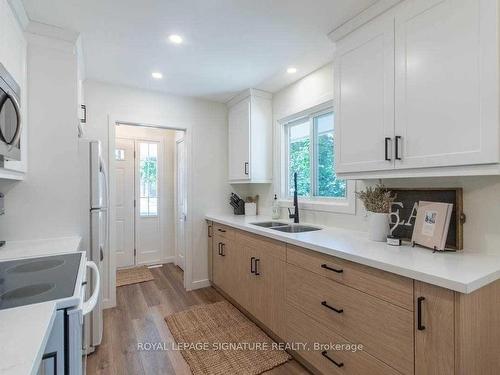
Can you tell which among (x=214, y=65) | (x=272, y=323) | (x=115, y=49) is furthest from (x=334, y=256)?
(x=115, y=49)

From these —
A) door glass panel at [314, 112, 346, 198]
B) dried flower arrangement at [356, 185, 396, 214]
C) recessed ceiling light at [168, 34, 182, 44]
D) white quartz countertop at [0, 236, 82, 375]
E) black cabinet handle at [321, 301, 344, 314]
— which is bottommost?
black cabinet handle at [321, 301, 344, 314]

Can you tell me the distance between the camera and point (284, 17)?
1.76m

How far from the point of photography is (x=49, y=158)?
6.37 feet

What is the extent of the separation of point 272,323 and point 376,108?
70.1 inches

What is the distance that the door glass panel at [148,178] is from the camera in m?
4.21

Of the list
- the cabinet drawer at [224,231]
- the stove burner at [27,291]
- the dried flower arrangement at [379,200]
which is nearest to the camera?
the stove burner at [27,291]

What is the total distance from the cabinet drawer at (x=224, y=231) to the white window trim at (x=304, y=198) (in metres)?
0.68

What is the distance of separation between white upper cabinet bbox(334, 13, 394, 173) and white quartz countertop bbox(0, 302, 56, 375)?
1.75 metres

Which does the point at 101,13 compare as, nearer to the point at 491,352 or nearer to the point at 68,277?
the point at 68,277

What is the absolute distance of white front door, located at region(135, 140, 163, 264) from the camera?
4168 mm

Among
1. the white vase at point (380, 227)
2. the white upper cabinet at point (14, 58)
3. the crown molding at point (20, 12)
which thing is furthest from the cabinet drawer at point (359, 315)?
the crown molding at point (20, 12)

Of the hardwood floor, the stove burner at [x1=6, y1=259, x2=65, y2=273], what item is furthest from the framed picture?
the stove burner at [x1=6, y1=259, x2=65, y2=273]

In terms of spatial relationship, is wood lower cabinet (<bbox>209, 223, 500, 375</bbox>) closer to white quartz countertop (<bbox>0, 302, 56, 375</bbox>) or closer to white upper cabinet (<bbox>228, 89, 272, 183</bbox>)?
white upper cabinet (<bbox>228, 89, 272, 183</bbox>)

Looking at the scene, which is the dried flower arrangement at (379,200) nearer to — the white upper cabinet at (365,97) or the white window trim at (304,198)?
the white upper cabinet at (365,97)
